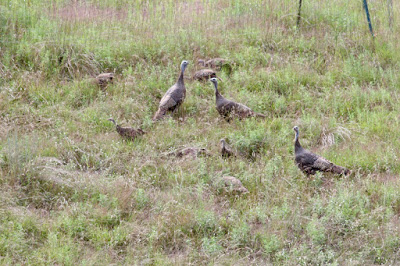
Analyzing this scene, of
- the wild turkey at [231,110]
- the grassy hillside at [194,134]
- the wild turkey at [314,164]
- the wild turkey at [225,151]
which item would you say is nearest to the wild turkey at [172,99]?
the grassy hillside at [194,134]

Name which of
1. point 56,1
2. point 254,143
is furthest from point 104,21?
point 254,143

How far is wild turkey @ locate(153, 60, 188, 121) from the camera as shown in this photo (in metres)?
8.70

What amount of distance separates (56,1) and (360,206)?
28.0ft

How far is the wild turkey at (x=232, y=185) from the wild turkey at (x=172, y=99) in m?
2.20

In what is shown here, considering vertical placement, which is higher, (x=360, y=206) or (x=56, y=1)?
(x=56, y=1)

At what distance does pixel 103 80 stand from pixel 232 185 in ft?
12.6

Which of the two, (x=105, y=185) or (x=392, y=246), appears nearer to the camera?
(x=392, y=246)

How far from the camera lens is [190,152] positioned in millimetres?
7570

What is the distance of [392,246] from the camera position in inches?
227

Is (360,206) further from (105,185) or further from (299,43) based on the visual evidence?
(299,43)

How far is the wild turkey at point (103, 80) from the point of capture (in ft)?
30.9

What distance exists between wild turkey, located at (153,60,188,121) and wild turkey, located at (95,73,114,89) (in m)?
1.23

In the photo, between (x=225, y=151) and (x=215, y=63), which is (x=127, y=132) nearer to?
(x=225, y=151)

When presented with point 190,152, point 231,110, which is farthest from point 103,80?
point 190,152
